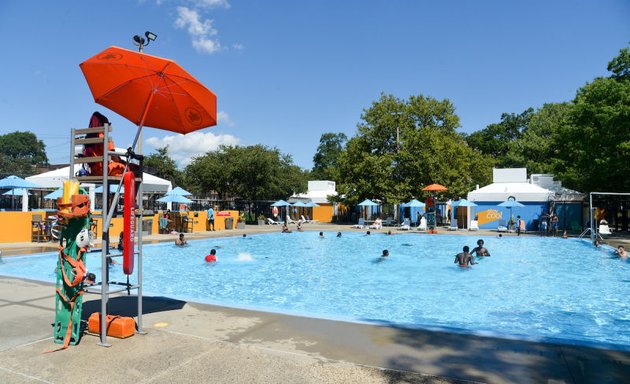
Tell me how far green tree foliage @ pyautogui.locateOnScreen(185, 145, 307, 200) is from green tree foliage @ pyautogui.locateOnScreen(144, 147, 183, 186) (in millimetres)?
14292

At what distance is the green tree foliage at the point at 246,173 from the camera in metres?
42.7

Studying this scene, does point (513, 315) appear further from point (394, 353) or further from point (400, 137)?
point (400, 137)

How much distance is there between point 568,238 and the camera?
2508 centimetres

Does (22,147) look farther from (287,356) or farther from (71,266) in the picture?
(287,356)

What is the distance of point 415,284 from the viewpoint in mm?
13352

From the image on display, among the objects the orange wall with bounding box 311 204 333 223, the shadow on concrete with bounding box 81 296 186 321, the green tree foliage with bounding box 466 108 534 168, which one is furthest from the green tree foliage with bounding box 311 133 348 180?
the shadow on concrete with bounding box 81 296 186 321

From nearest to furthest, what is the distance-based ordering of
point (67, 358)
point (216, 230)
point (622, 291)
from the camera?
point (67, 358), point (622, 291), point (216, 230)

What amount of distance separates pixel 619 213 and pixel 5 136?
153808 mm

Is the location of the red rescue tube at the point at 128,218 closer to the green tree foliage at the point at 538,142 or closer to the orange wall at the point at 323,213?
the orange wall at the point at 323,213

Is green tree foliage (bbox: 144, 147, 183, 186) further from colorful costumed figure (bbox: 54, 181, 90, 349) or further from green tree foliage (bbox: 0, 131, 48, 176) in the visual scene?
green tree foliage (bbox: 0, 131, 48, 176)

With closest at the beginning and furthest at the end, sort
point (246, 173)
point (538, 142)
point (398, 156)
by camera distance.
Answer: point (398, 156), point (246, 173), point (538, 142)

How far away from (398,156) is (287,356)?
1407 inches

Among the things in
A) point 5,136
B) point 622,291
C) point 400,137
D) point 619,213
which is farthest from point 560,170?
point 5,136

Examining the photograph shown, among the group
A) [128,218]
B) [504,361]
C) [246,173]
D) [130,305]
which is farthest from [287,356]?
[246,173]
